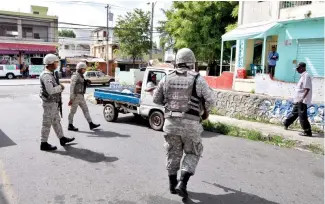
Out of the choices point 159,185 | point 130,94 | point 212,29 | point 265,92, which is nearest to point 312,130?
point 265,92

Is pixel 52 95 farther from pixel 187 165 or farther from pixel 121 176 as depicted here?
pixel 187 165

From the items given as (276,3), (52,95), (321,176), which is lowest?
(321,176)

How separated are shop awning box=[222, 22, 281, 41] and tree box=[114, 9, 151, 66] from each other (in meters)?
21.5

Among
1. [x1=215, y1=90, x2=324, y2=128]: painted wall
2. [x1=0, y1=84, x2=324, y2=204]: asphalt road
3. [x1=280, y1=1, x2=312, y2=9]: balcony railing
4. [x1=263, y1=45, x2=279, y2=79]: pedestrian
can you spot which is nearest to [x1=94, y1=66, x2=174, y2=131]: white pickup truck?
[x1=0, y1=84, x2=324, y2=204]: asphalt road

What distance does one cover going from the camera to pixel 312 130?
8.11m

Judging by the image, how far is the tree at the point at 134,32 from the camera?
3328cm

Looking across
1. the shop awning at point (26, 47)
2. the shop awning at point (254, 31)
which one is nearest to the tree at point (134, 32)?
the shop awning at point (26, 47)

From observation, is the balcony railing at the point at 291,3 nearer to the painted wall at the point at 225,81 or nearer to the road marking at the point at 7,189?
the painted wall at the point at 225,81

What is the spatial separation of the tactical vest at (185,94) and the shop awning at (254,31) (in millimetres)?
8639

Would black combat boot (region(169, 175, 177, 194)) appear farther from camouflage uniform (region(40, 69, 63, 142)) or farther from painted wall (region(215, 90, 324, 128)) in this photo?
painted wall (region(215, 90, 324, 128))

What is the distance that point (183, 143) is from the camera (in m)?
3.73

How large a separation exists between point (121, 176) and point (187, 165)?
1.27 m

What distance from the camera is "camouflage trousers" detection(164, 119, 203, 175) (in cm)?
359

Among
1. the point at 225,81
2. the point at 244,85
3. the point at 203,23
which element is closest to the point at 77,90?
the point at 244,85
